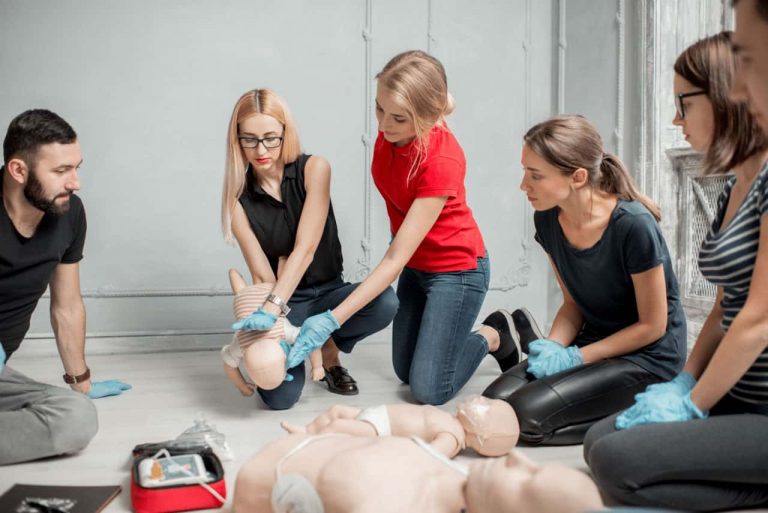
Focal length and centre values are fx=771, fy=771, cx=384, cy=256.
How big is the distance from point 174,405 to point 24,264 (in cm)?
74

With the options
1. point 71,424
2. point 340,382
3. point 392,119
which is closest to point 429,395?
point 340,382

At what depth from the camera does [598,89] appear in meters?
A: 3.87

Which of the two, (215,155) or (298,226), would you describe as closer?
(298,226)

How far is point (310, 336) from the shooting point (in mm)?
2510

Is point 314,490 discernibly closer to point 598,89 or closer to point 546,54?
point 598,89

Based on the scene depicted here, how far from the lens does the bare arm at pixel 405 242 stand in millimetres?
2549

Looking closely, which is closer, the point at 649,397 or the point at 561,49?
the point at 649,397

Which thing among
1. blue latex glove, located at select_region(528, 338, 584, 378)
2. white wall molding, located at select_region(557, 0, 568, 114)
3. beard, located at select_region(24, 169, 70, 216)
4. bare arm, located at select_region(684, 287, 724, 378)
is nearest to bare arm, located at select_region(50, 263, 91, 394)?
beard, located at select_region(24, 169, 70, 216)

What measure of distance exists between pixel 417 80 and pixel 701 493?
4.66 ft

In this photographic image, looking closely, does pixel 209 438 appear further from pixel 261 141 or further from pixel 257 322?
pixel 261 141

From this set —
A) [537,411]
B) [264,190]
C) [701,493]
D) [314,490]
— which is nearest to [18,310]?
[264,190]

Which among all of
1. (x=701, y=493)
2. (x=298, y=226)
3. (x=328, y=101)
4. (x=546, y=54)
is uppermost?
(x=546, y=54)

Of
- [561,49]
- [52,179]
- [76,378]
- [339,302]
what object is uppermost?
[561,49]

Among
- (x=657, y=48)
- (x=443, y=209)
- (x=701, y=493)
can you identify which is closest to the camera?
(x=701, y=493)
